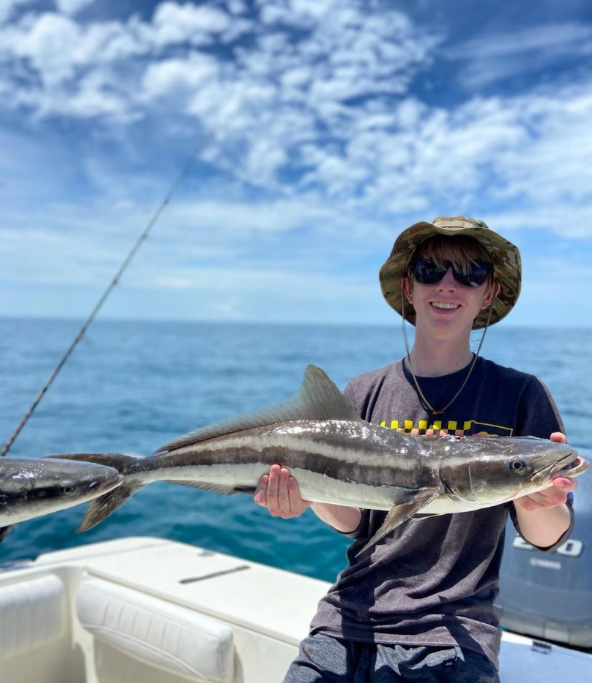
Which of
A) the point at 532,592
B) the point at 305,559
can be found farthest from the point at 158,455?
the point at 305,559

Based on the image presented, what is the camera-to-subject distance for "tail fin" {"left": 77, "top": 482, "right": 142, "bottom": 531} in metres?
2.46

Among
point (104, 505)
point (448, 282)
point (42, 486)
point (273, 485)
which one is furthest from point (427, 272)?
point (42, 486)

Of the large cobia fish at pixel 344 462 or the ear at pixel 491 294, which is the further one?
the ear at pixel 491 294

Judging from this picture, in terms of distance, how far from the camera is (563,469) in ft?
7.45

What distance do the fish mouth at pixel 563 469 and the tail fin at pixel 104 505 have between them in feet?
5.27

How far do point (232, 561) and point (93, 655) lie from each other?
1.23 metres

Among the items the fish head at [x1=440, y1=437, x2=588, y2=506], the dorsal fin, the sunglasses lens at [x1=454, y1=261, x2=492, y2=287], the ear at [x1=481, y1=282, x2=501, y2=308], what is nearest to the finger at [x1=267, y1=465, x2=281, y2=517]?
the dorsal fin

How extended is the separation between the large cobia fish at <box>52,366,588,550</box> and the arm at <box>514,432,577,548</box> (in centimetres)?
20

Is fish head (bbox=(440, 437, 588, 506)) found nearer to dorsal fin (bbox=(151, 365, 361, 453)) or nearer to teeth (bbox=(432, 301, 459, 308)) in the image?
dorsal fin (bbox=(151, 365, 361, 453))

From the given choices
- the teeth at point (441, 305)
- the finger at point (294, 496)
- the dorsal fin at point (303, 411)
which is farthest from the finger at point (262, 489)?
the teeth at point (441, 305)

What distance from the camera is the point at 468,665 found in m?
2.52

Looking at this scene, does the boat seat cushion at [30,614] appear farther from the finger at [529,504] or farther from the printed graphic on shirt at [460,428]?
the finger at [529,504]

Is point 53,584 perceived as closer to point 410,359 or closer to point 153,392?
point 410,359

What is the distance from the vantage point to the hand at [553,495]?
2.33 meters
